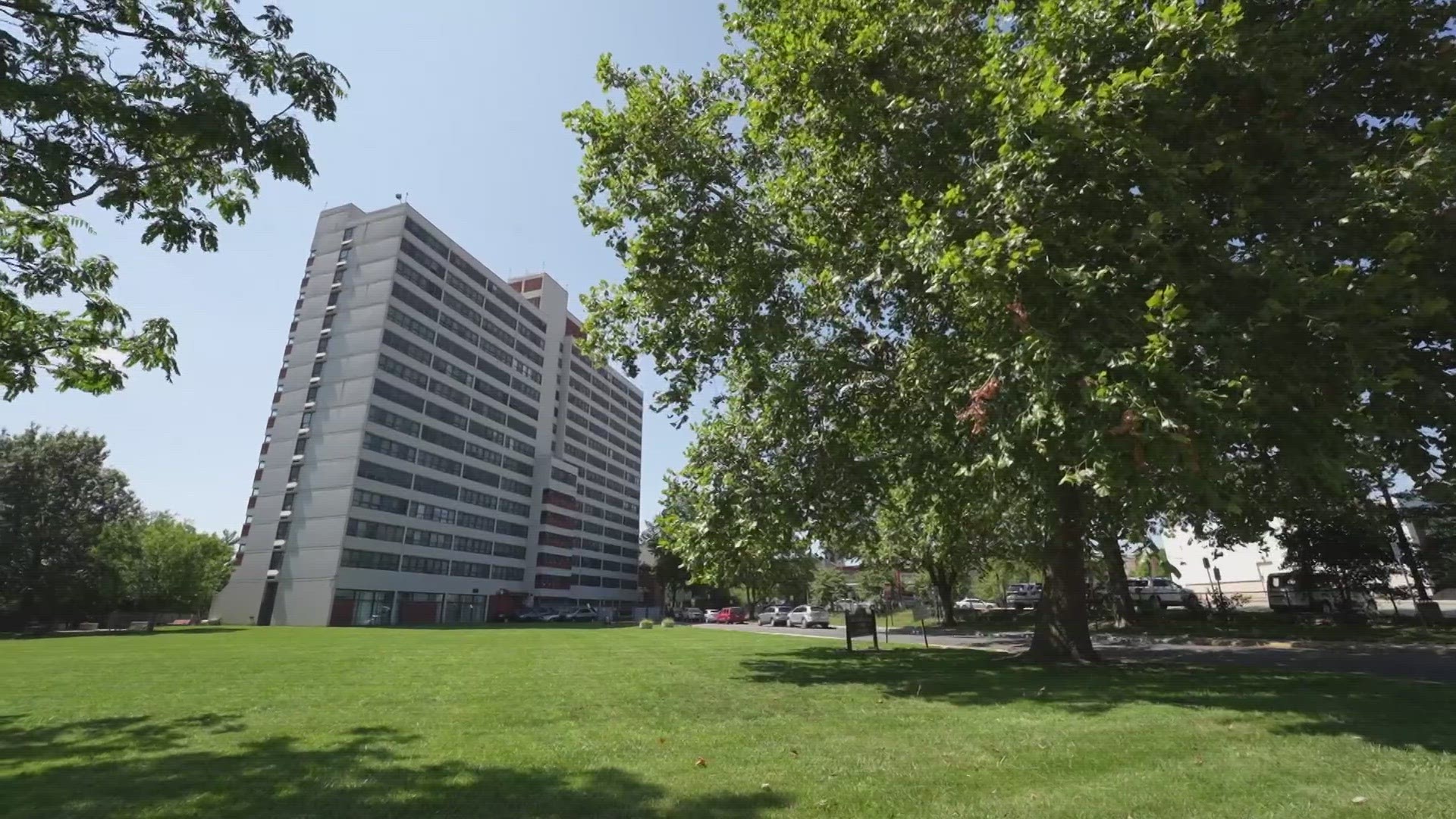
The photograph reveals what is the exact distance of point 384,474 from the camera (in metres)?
68.9

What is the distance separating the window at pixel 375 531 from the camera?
65.2 metres

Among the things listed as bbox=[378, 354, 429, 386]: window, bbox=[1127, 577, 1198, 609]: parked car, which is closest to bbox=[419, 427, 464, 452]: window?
bbox=[378, 354, 429, 386]: window

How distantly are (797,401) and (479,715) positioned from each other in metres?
7.92

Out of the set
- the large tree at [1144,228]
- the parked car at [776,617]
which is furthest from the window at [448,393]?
the large tree at [1144,228]

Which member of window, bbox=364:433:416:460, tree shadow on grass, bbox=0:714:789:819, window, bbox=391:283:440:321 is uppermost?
window, bbox=391:283:440:321

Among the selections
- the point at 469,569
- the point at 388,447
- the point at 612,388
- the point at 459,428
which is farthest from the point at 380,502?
the point at 612,388

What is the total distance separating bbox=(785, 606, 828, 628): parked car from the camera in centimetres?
5144

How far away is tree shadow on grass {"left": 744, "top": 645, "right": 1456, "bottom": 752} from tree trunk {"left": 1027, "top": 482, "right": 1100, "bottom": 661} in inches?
28.3

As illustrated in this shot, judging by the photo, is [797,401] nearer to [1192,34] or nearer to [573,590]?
[1192,34]

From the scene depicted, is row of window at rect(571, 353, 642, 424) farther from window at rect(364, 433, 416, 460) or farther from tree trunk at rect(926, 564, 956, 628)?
tree trunk at rect(926, 564, 956, 628)

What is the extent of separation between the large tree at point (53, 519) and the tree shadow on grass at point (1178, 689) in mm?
60523

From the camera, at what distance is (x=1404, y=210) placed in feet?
28.4

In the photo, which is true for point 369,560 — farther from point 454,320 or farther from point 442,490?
point 454,320

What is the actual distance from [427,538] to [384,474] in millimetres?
9782
